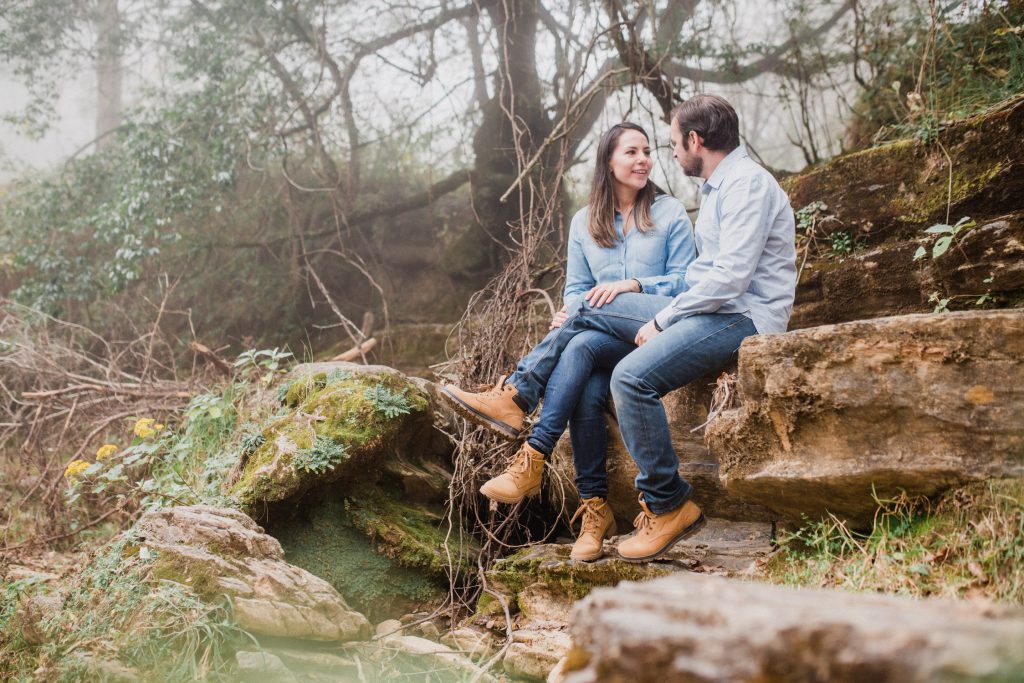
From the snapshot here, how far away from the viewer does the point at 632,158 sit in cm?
342

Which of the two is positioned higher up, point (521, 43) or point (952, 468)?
point (521, 43)

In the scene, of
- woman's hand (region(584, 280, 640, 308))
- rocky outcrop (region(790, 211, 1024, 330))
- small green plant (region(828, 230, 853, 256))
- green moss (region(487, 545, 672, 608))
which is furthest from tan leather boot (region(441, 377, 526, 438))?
small green plant (region(828, 230, 853, 256))

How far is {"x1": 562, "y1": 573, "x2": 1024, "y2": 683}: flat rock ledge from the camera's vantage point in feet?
3.05

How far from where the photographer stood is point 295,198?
8.41m

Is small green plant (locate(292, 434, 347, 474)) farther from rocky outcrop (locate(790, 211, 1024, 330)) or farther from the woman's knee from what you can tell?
rocky outcrop (locate(790, 211, 1024, 330))

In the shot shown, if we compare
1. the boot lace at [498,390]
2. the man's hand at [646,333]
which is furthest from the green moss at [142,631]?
the man's hand at [646,333]

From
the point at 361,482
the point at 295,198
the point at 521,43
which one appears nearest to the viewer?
the point at 361,482

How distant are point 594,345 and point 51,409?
5.16 meters

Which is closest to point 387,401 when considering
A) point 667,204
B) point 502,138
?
point 667,204

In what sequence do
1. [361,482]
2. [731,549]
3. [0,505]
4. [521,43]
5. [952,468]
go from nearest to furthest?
[952,468] < [731,549] < [361,482] < [0,505] < [521,43]

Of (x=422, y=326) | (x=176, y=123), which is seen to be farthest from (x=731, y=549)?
(x=176, y=123)

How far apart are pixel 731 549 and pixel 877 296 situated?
1704 millimetres

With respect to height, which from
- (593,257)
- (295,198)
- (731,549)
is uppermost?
(295,198)

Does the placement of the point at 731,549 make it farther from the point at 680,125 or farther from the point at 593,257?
the point at 680,125
